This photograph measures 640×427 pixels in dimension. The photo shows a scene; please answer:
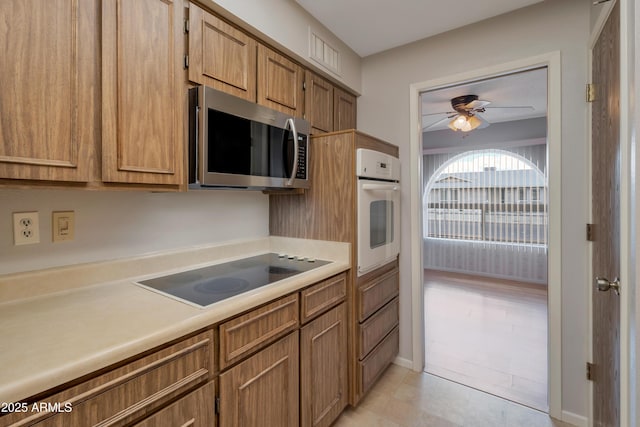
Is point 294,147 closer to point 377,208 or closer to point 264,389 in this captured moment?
point 377,208

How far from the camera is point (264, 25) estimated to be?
5.22ft

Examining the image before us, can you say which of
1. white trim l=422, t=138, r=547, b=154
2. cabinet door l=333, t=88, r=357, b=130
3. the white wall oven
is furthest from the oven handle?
white trim l=422, t=138, r=547, b=154

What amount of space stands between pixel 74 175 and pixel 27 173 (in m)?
0.11

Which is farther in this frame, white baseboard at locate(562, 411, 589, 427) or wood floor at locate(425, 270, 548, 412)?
wood floor at locate(425, 270, 548, 412)

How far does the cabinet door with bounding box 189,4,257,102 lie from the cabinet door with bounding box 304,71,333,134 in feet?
1.51

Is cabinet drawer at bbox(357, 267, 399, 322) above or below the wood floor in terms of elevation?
above

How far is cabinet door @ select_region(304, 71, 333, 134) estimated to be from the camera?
1968 millimetres

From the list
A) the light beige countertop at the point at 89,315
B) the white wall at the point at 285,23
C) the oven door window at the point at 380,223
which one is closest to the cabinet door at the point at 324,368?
the light beige countertop at the point at 89,315

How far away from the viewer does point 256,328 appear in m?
1.17

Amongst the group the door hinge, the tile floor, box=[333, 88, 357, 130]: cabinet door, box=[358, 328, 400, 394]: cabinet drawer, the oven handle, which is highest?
box=[333, 88, 357, 130]: cabinet door

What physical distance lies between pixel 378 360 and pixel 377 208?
3.36ft

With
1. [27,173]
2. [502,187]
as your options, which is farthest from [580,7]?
[502,187]

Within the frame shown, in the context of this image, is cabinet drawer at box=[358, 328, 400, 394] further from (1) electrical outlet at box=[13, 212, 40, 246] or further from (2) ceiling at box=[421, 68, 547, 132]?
(2) ceiling at box=[421, 68, 547, 132]

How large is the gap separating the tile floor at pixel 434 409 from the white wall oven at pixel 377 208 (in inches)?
33.3
